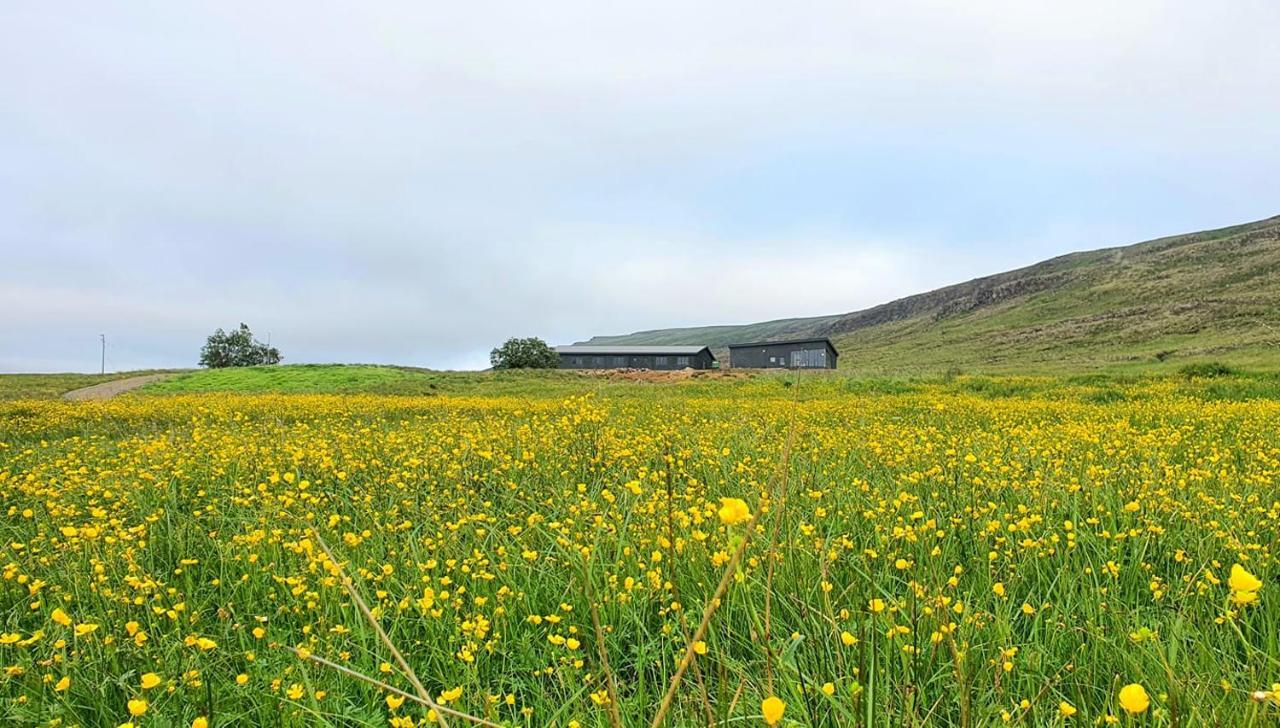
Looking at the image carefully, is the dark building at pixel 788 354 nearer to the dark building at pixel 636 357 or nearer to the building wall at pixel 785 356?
the building wall at pixel 785 356

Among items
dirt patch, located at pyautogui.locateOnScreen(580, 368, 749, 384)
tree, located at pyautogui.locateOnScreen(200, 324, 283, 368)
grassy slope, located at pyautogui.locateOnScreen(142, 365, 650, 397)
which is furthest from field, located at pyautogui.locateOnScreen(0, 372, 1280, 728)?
tree, located at pyautogui.locateOnScreen(200, 324, 283, 368)

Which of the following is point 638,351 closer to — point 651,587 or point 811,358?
point 811,358

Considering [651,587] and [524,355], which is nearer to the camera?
[651,587]

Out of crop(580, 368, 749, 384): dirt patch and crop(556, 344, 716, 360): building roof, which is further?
crop(556, 344, 716, 360): building roof

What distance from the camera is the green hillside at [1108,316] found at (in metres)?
49.2

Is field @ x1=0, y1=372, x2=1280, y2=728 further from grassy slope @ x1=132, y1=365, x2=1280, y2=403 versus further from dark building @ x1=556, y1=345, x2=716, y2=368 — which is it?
dark building @ x1=556, y1=345, x2=716, y2=368

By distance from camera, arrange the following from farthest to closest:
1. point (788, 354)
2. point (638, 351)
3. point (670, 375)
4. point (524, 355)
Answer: point (638, 351) < point (788, 354) < point (524, 355) < point (670, 375)

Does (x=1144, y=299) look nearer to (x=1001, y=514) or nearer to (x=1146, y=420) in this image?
(x=1146, y=420)

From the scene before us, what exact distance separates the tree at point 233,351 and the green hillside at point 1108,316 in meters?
87.6

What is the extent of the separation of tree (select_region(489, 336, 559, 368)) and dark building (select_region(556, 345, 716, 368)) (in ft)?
24.8

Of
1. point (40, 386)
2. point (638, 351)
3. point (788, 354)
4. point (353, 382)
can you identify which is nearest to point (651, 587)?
point (353, 382)

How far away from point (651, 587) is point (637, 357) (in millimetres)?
77452

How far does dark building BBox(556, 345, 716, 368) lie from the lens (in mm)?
78750

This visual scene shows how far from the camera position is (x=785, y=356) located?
80062 millimetres
